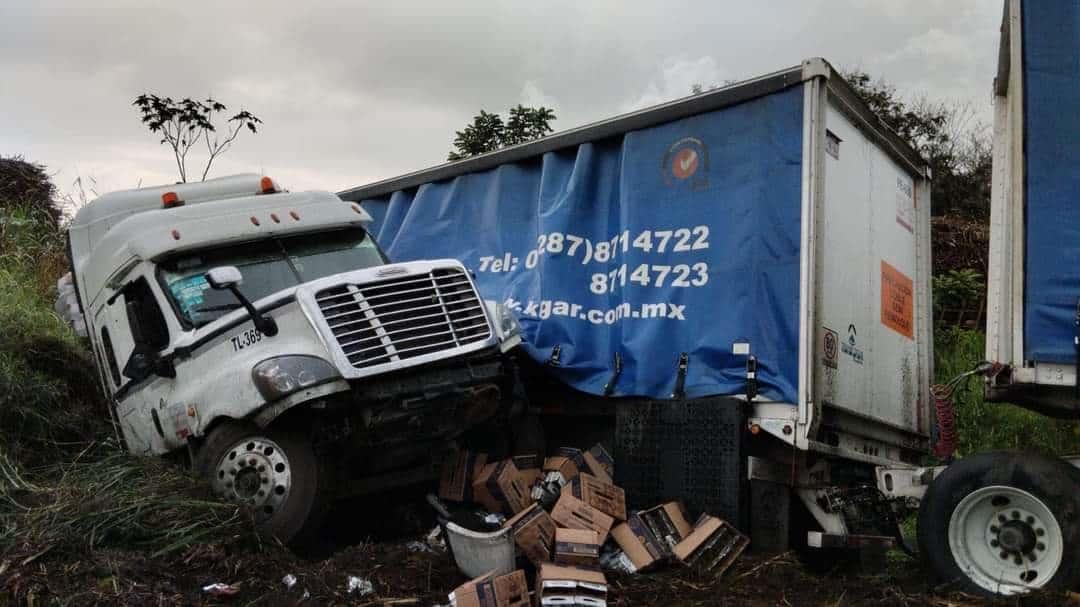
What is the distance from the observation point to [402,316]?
6930mm

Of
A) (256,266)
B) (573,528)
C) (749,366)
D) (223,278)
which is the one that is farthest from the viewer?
(256,266)

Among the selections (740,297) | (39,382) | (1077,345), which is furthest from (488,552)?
(39,382)

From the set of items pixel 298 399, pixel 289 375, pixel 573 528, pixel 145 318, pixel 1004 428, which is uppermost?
pixel 145 318

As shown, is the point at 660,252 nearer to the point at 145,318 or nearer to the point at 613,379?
the point at 613,379

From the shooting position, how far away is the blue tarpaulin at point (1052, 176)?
554 centimetres

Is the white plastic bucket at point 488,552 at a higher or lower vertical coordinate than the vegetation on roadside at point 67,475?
lower

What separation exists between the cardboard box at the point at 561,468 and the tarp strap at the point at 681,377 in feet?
3.15

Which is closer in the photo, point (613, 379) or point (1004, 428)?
point (613, 379)

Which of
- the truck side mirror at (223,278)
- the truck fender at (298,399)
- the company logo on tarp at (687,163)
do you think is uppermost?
the company logo on tarp at (687,163)

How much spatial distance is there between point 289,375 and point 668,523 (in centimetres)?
263

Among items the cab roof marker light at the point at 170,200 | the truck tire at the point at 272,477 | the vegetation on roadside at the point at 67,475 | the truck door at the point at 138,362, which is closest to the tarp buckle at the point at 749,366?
the truck tire at the point at 272,477

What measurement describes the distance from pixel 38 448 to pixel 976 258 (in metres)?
12.9

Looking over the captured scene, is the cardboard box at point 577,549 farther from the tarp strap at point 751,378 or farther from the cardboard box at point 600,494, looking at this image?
the tarp strap at point 751,378

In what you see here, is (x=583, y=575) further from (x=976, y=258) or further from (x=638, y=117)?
(x=976, y=258)
